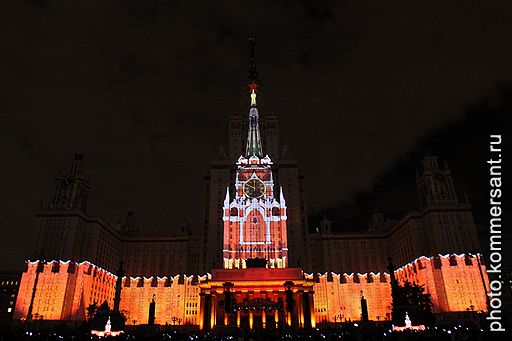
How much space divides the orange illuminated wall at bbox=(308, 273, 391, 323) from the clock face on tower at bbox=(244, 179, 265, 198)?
1023 inches

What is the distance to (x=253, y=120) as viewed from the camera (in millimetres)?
117125

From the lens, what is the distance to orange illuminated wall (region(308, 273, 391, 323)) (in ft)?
298

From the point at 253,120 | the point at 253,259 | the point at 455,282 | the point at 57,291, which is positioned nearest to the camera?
the point at 57,291

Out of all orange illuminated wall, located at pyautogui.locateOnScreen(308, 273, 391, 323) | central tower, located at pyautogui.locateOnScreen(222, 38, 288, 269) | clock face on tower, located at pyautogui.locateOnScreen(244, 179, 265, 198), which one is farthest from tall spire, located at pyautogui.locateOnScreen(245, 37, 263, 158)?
orange illuminated wall, located at pyautogui.locateOnScreen(308, 273, 391, 323)

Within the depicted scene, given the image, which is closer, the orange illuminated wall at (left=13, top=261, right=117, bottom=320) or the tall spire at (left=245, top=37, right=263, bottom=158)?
the orange illuminated wall at (left=13, top=261, right=117, bottom=320)

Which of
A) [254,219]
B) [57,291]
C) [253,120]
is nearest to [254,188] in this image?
[254,219]

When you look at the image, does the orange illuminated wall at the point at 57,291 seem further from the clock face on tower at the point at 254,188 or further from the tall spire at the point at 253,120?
the tall spire at the point at 253,120

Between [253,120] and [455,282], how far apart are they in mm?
69709

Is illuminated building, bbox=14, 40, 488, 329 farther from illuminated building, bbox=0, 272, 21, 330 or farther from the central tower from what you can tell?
illuminated building, bbox=0, 272, 21, 330

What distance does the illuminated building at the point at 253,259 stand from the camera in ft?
243

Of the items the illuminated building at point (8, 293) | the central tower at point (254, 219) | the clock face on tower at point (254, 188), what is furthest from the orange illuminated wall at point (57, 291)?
the illuminated building at point (8, 293)

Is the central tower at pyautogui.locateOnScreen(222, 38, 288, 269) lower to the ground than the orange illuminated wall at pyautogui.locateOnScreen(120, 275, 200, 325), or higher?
higher

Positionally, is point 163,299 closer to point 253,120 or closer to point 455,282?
point 253,120

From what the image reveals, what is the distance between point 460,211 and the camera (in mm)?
81062
